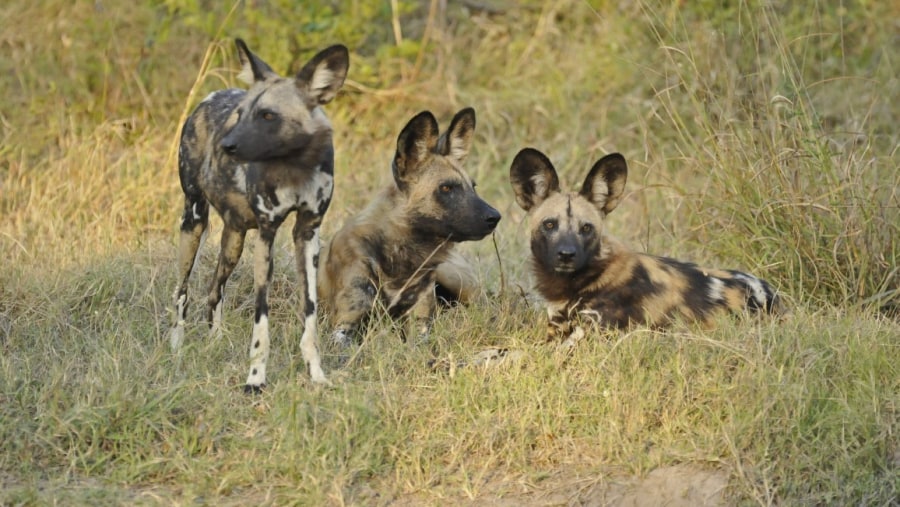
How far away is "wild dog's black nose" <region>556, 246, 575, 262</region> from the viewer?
4.17 metres

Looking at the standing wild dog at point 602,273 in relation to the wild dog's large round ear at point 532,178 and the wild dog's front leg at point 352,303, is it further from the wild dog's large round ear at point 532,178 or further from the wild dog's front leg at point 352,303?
the wild dog's front leg at point 352,303

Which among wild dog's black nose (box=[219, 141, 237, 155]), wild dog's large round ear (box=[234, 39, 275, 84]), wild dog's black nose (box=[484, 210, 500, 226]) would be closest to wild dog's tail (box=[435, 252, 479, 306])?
wild dog's black nose (box=[484, 210, 500, 226])

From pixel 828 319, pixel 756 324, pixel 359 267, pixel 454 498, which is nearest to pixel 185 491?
Result: pixel 454 498

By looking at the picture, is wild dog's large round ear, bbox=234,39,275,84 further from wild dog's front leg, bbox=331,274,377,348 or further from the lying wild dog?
wild dog's front leg, bbox=331,274,377,348

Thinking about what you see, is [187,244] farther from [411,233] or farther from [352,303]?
[411,233]

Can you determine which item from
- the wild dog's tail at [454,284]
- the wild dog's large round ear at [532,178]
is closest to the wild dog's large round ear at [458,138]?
Result: the wild dog's large round ear at [532,178]

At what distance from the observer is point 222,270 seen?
13.6 ft

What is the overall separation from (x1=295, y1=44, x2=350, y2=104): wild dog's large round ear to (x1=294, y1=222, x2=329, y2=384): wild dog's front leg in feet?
1.37

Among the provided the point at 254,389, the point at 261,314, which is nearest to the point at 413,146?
the point at 261,314

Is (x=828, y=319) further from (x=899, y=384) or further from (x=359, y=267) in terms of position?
(x=359, y=267)

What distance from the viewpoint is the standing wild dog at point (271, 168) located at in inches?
144

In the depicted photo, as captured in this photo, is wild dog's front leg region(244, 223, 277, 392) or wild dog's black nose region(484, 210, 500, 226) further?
wild dog's black nose region(484, 210, 500, 226)

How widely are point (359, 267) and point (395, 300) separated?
185mm

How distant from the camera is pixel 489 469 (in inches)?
139
